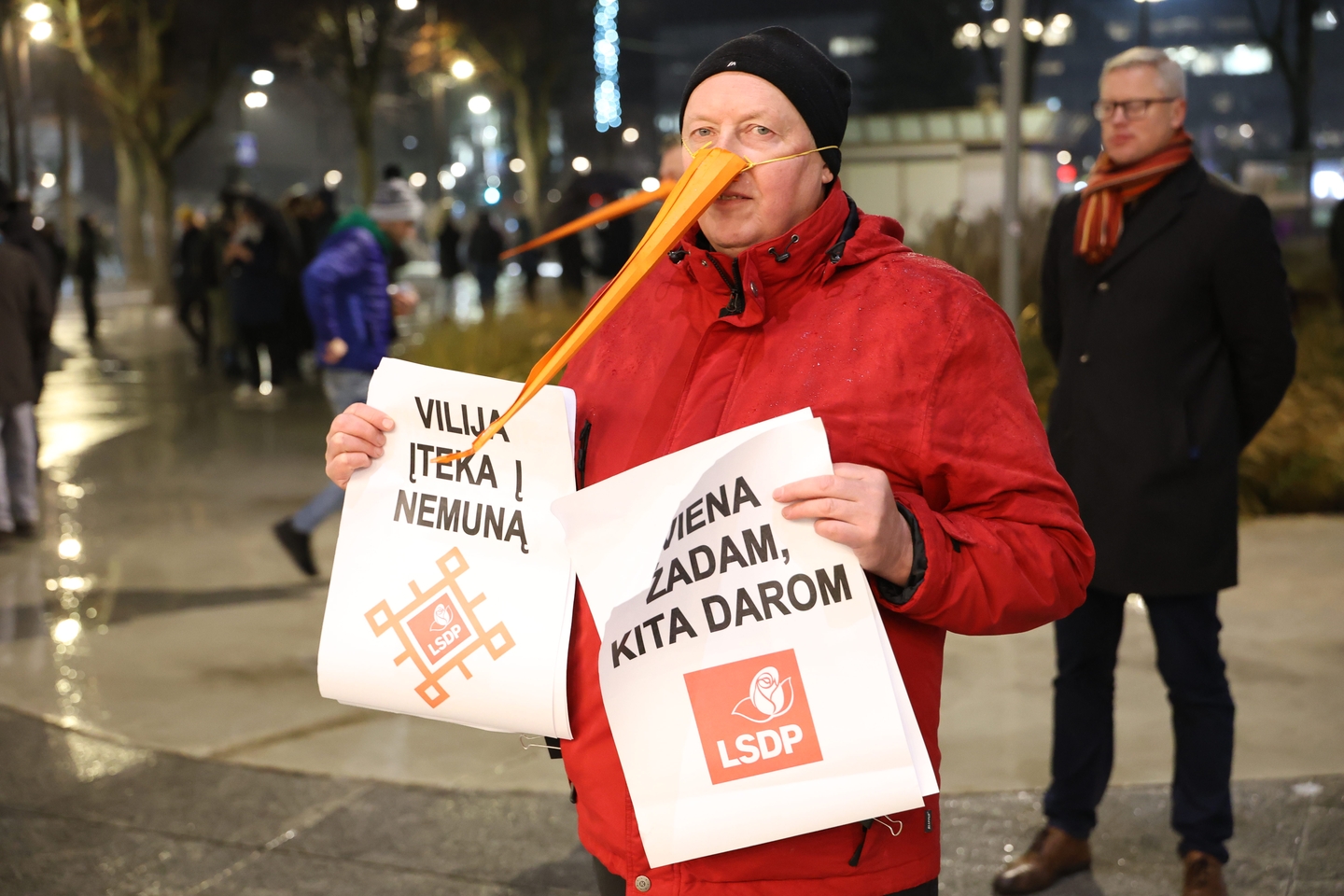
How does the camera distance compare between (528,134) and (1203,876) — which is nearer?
(1203,876)

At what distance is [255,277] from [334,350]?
7.52 meters

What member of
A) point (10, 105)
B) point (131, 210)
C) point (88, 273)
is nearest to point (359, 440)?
point (88, 273)

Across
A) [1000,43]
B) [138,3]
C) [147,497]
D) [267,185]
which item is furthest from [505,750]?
[267,185]

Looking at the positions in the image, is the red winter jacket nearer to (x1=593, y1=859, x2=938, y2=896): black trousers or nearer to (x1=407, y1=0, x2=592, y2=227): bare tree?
(x1=593, y1=859, x2=938, y2=896): black trousers

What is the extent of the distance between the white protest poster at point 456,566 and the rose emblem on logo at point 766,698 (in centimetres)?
30

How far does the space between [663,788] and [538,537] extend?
0.41 meters

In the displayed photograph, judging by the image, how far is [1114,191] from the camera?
12.6ft

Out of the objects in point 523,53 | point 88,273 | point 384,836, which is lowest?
point 88,273

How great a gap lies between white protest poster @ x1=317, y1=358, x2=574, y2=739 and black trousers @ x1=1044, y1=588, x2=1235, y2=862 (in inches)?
82.8

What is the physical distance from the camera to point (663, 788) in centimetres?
200

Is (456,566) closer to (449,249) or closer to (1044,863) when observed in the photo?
(1044,863)

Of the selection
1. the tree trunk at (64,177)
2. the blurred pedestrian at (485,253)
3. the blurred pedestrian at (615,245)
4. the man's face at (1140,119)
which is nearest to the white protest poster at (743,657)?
the man's face at (1140,119)

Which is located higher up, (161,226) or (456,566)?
(456,566)

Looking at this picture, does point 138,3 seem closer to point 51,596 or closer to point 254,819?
point 51,596
